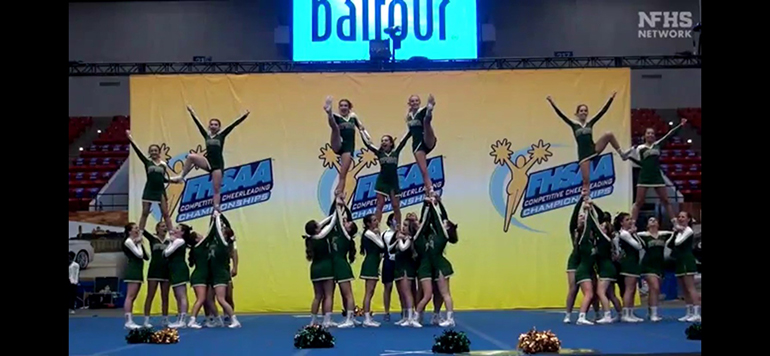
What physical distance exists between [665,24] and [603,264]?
423 inches

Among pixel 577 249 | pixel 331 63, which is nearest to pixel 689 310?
pixel 577 249

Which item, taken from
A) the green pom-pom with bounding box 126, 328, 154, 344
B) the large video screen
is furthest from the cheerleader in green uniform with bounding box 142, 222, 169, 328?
the large video screen

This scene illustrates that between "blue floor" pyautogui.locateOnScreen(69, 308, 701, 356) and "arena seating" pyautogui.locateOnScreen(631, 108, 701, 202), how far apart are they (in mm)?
6101

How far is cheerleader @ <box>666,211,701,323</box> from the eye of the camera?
38.9 ft

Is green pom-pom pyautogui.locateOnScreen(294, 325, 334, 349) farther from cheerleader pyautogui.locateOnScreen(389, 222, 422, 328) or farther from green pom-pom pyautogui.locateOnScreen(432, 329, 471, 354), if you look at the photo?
cheerleader pyautogui.locateOnScreen(389, 222, 422, 328)

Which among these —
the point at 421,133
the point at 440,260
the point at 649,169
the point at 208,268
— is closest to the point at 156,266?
the point at 208,268

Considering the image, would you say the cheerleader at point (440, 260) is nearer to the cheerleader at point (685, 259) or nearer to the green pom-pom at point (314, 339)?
the green pom-pom at point (314, 339)

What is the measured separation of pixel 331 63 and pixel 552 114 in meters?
3.98

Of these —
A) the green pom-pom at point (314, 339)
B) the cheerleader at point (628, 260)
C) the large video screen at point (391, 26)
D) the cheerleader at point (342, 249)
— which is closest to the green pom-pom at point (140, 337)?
the green pom-pom at point (314, 339)

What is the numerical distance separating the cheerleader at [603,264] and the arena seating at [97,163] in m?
10.1

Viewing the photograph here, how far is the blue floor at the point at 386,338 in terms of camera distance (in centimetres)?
918

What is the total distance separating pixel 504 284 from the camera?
1452cm

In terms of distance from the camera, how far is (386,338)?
10.3 meters
